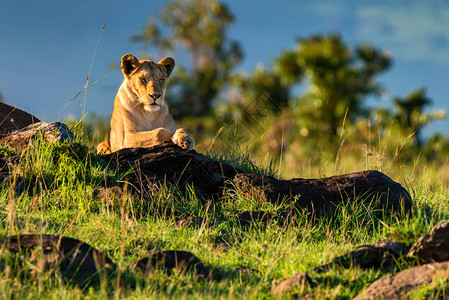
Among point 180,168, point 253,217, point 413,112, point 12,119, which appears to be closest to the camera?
point 253,217

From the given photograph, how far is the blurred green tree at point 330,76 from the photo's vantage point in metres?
23.5

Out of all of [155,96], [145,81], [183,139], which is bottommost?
[183,139]

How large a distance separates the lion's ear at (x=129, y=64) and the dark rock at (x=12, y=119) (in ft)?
7.97

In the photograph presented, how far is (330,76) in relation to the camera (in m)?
23.8

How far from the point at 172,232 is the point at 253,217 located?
1.09m

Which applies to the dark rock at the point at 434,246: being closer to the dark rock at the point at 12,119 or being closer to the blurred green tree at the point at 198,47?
the dark rock at the point at 12,119

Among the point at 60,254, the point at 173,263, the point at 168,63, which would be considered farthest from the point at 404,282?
the point at 168,63

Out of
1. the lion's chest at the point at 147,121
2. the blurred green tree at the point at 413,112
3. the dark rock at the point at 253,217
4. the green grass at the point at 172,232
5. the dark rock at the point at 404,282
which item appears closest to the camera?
the dark rock at the point at 404,282

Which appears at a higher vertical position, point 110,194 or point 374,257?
point 110,194

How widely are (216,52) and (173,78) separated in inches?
124

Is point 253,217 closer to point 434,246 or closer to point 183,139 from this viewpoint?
point 183,139

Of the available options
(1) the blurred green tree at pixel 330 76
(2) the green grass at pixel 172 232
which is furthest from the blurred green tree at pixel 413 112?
(2) the green grass at pixel 172 232

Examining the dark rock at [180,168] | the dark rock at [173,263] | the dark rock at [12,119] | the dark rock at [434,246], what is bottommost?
the dark rock at [173,263]

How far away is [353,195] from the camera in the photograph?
23.4 ft
